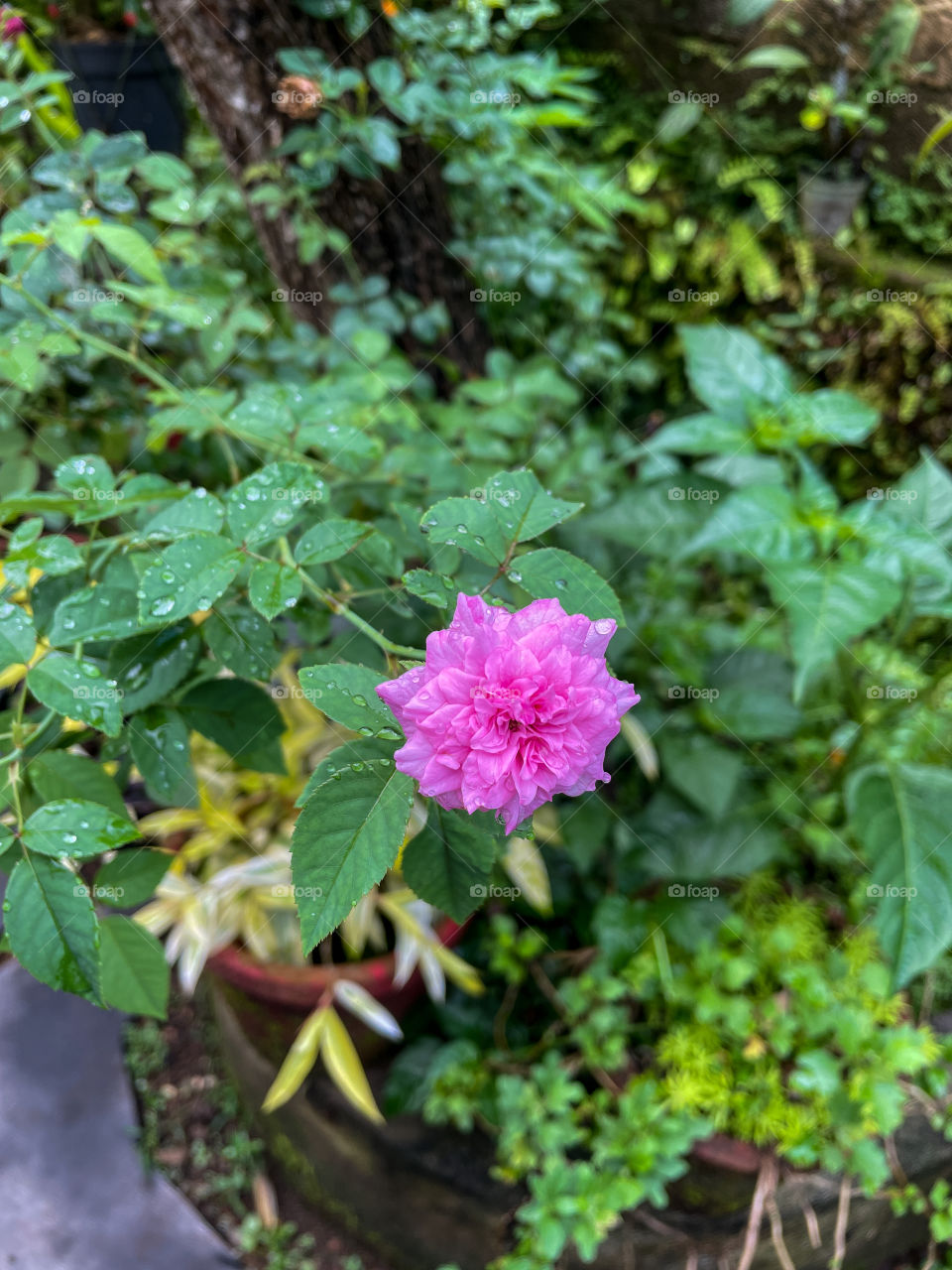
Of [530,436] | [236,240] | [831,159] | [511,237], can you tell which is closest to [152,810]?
[530,436]

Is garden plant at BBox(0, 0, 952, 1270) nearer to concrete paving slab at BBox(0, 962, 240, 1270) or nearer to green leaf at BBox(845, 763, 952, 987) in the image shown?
green leaf at BBox(845, 763, 952, 987)

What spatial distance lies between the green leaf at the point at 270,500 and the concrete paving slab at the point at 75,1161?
1542 mm

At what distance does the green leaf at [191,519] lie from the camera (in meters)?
0.78

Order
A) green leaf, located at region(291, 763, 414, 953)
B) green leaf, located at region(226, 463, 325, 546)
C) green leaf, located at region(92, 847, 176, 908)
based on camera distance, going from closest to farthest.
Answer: green leaf, located at region(291, 763, 414, 953)
green leaf, located at region(226, 463, 325, 546)
green leaf, located at region(92, 847, 176, 908)

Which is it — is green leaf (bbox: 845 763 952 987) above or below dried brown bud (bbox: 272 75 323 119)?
below

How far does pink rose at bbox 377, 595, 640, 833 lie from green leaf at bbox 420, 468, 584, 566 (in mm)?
126

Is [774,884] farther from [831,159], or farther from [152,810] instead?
[831,159]

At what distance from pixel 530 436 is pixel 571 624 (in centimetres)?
110

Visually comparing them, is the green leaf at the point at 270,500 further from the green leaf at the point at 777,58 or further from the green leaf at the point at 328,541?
the green leaf at the point at 777,58

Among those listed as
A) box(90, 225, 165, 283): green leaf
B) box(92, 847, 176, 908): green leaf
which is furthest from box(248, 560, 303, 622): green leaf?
box(90, 225, 165, 283): green leaf

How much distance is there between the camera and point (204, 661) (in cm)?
90

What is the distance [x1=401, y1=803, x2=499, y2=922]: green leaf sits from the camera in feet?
2.13

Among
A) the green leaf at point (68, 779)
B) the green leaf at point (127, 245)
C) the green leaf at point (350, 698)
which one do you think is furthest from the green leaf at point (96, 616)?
the green leaf at point (127, 245)

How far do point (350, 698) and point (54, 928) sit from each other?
0.30 metres
